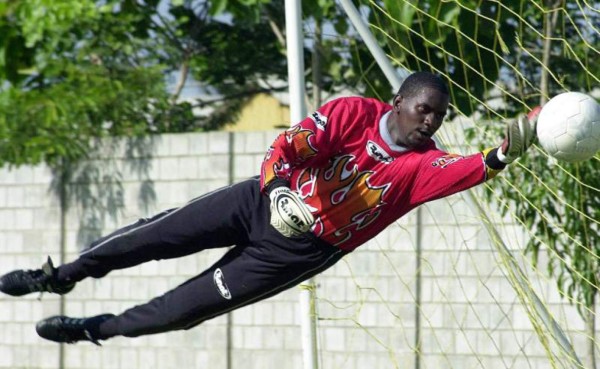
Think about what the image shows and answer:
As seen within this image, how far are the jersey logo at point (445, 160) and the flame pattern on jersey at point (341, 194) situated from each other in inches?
10.0

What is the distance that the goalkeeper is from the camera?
17.7ft

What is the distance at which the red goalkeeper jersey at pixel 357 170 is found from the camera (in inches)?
214

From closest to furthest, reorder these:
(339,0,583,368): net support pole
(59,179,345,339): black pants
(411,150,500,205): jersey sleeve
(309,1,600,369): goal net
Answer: (411,150,500,205): jersey sleeve
(59,179,345,339): black pants
(339,0,583,368): net support pole
(309,1,600,369): goal net

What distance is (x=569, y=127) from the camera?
16.3 ft

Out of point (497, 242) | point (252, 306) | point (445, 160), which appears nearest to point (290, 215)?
point (445, 160)

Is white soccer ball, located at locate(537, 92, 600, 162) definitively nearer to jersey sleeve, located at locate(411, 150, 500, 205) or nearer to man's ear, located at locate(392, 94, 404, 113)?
jersey sleeve, located at locate(411, 150, 500, 205)

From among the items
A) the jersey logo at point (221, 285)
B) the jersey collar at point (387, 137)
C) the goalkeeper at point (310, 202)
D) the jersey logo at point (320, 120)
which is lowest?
the jersey logo at point (221, 285)

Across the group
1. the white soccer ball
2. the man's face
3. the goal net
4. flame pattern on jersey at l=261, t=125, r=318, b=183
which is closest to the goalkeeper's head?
the man's face

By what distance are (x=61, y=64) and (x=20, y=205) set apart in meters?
1.24

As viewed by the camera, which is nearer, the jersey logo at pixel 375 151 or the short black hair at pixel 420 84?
the short black hair at pixel 420 84

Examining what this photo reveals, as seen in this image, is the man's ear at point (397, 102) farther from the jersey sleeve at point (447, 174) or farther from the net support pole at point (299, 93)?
the net support pole at point (299, 93)

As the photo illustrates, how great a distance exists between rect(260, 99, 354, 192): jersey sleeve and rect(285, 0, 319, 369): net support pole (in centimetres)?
93

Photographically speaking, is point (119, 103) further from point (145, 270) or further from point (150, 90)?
point (145, 270)

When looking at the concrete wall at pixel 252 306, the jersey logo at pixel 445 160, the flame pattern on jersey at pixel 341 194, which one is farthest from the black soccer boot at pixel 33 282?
the concrete wall at pixel 252 306
